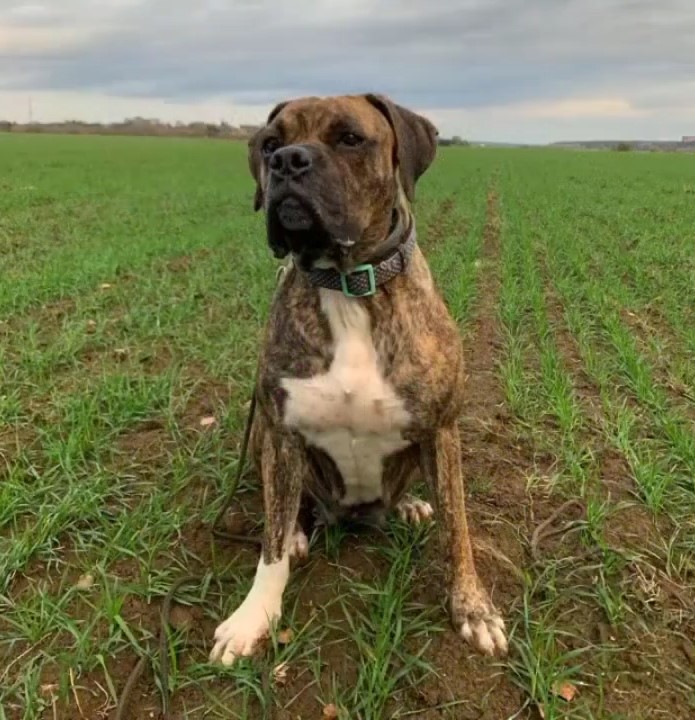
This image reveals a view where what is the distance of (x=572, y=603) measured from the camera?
301 cm

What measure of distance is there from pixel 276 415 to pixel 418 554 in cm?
88

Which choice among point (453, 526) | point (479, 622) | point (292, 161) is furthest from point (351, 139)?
point (479, 622)

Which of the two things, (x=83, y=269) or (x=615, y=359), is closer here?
(x=615, y=359)

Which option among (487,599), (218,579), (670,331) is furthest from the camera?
(670,331)

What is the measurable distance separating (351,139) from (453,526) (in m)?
1.42

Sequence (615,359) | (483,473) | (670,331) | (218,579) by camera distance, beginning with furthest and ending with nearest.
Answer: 1. (670,331)
2. (615,359)
3. (483,473)
4. (218,579)

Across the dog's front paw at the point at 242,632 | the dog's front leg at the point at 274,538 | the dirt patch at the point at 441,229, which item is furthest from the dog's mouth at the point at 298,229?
the dirt patch at the point at 441,229

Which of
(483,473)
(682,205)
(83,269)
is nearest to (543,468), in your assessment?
(483,473)

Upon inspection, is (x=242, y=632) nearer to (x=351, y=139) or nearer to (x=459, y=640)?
(x=459, y=640)

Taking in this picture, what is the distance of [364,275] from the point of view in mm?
2863

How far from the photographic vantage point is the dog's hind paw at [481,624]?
2.77m

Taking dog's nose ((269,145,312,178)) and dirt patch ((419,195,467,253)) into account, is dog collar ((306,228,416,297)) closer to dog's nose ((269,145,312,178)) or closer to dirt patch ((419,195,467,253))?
dog's nose ((269,145,312,178))

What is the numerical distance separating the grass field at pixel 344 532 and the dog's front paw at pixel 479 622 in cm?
5

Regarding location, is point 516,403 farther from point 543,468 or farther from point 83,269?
point 83,269
